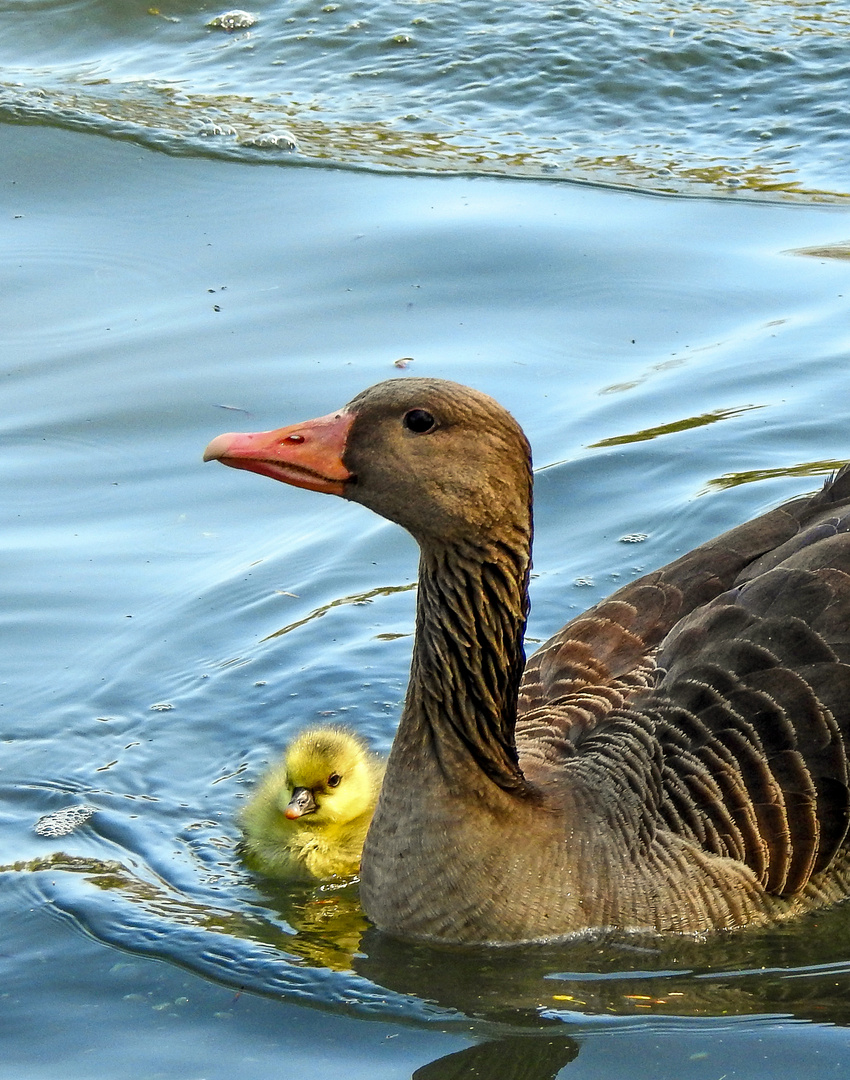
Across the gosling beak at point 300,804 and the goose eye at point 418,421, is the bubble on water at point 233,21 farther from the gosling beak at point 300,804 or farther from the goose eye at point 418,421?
the goose eye at point 418,421

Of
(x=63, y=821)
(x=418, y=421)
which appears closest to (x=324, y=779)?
(x=63, y=821)

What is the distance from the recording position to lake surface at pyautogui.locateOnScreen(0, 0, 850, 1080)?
5375mm

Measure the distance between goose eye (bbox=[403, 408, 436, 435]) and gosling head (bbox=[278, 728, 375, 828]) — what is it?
159 centimetres

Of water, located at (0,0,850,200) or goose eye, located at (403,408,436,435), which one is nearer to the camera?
goose eye, located at (403,408,436,435)

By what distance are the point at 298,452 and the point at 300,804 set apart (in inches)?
61.2

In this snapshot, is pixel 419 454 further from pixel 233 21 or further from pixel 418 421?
pixel 233 21

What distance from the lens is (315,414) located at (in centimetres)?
941

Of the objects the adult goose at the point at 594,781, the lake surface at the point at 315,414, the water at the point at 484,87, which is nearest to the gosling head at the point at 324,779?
the lake surface at the point at 315,414

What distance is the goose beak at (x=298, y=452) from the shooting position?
5168mm

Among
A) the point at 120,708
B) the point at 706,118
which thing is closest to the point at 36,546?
the point at 120,708

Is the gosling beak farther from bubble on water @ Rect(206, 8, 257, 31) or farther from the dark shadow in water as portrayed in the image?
bubble on water @ Rect(206, 8, 257, 31)

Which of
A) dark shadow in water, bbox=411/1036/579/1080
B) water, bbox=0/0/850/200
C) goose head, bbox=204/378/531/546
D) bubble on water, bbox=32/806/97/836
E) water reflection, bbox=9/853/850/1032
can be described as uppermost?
water, bbox=0/0/850/200

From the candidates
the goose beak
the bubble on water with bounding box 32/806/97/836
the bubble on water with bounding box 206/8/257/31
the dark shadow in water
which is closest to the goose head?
the goose beak

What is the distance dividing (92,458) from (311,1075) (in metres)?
5.02
